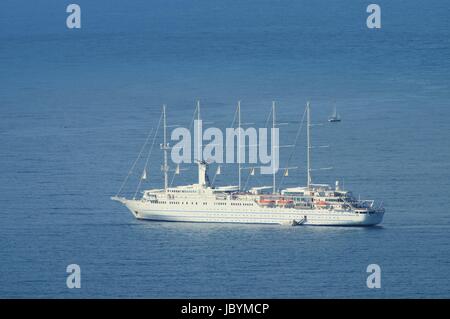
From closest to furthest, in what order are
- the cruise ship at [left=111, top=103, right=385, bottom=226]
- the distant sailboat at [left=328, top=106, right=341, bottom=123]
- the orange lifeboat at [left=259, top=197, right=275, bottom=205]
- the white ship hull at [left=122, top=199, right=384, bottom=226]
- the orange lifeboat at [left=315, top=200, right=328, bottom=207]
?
1. the white ship hull at [left=122, top=199, right=384, bottom=226]
2. the cruise ship at [left=111, top=103, right=385, bottom=226]
3. the orange lifeboat at [left=315, top=200, right=328, bottom=207]
4. the orange lifeboat at [left=259, top=197, right=275, bottom=205]
5. the distant sailboat at [left=328, top=106, right=341, bottom=123]

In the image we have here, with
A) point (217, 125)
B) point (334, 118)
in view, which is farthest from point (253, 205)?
point (334, 118)

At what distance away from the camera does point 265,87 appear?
137m

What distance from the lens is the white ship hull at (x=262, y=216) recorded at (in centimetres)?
9575

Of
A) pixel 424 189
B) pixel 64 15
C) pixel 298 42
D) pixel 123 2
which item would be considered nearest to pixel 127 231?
pixel 424 189

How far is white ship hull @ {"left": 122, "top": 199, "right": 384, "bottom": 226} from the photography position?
9575 centimetres

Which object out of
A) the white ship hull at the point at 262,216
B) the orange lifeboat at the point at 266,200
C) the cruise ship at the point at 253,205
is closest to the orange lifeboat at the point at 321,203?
the cruise ship at the point at 253,205

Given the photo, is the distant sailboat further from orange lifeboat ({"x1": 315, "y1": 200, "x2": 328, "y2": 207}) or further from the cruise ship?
orange lifeboat ({"x1": 315, "y1": 200, "x2": 328, "y2": 207})

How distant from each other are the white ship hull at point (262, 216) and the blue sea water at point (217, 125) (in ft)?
2.76

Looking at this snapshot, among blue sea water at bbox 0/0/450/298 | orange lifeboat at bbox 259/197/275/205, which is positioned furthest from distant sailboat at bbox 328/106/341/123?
orange lifeboat at bbox 259/197/275/205

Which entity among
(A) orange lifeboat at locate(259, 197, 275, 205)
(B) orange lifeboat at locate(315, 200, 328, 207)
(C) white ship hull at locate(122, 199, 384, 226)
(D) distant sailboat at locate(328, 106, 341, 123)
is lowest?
(C) white ship hull at locate(122, 199, 384, 226)

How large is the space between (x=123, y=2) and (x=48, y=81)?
1903 inches

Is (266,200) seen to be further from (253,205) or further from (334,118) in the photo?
(334,118)

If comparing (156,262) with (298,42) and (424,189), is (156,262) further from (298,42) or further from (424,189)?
(298,42)

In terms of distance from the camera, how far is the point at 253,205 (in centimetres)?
9675
